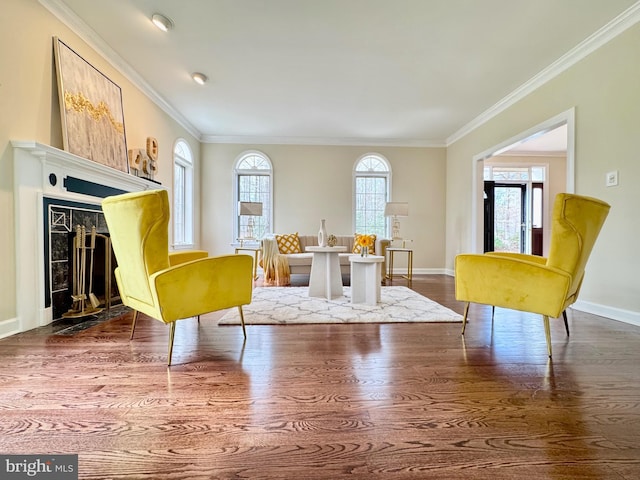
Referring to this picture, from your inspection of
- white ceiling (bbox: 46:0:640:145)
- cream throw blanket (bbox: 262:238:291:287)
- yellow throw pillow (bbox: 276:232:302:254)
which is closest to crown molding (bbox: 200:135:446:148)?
white ceiling (bbox: 46:0:640:145)

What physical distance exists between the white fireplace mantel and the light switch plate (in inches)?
190

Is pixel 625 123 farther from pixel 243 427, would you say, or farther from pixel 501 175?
pixel 501 175

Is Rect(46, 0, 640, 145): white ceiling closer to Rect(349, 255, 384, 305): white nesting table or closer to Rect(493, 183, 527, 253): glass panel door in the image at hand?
Rect(349, 255, 384, 305): white nesting table

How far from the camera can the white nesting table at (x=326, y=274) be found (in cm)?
350

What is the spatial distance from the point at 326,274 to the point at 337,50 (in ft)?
8.03

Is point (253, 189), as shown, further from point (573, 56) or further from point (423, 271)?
point (573, 56)

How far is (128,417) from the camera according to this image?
121cm

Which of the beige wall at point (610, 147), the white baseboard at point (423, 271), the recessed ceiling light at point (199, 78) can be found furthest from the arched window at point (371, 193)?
the recessed ceiling light at point (199, 78)

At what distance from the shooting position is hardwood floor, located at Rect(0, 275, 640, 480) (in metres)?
0.97

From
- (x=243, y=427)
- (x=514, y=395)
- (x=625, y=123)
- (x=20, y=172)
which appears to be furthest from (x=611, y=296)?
(x=20, y=172)

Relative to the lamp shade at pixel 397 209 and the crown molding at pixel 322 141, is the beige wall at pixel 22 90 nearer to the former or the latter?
the crown molding at pixel 322 141

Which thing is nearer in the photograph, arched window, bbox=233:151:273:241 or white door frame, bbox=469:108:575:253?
white door frame, bbox=469:108:575:253

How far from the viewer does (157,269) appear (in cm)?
181

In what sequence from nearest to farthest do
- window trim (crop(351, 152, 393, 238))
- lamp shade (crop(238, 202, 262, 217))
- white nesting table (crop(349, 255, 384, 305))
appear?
white nesting table (crop(349, 255, 384, 305)) → lamp shade (crop(238, 202, 262, 217)) → window trim (crop(351, 152, 393, 238))
